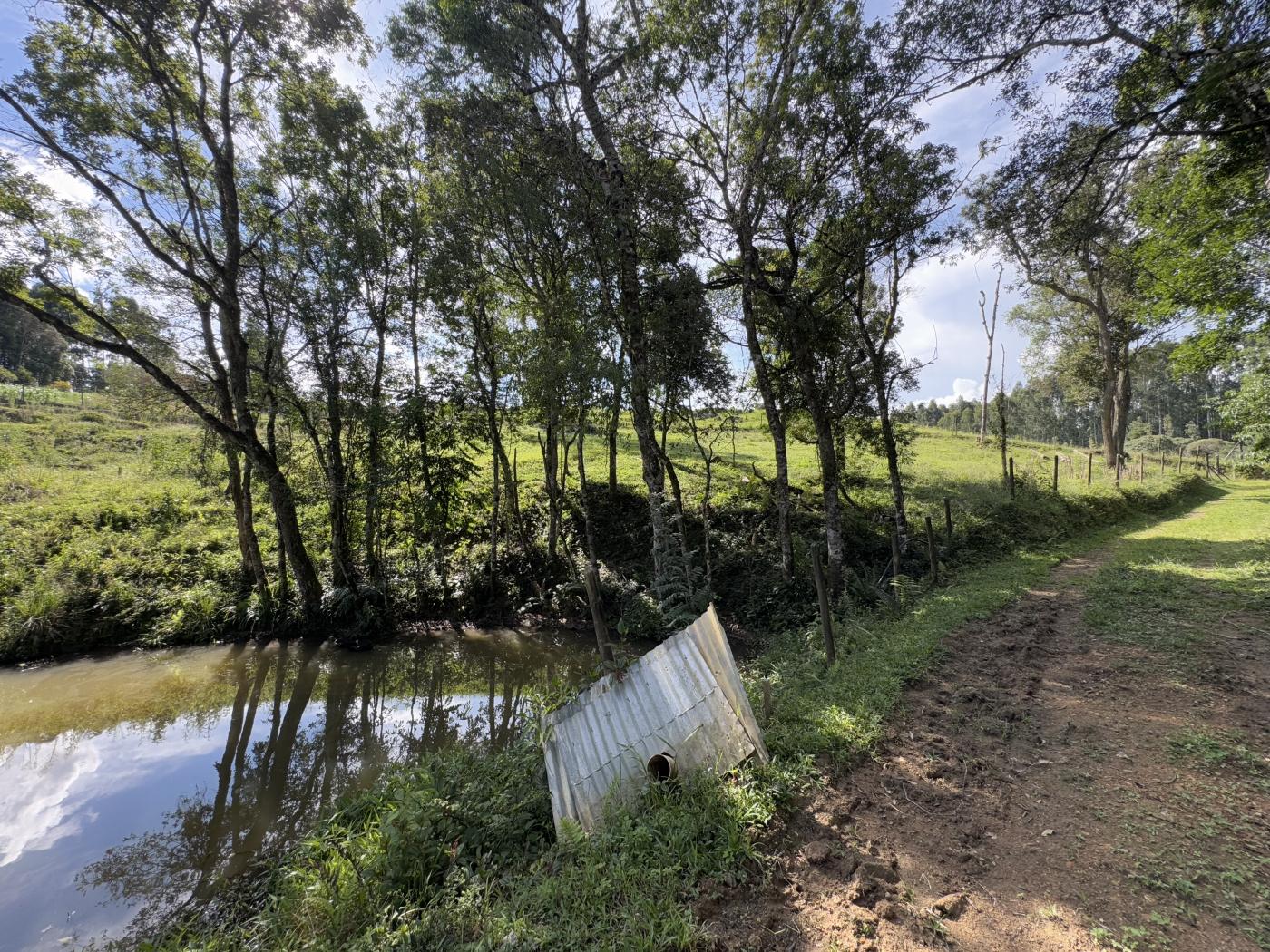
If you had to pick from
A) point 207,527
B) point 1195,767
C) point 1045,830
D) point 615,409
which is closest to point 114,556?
point 207,527

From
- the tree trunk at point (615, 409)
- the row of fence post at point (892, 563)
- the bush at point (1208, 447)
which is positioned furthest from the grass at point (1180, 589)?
the bush at point (1208, 447)

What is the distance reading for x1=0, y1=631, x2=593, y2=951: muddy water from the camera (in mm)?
4820

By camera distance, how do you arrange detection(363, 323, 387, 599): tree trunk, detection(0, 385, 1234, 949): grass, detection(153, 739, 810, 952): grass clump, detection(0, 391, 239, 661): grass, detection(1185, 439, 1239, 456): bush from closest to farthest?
detection(153, 739, 810, 952): grass clump
detection(0, 385, 1234, 949): grass
detection(0, 391, 239, 661): grass
detection(363, 323, 387, 599): tree trunk
detection(1185, 439, 1239, 456): bush

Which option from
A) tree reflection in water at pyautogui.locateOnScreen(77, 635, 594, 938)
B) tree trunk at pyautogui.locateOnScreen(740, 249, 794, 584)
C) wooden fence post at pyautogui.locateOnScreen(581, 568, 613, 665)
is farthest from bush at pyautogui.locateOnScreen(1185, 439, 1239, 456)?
tree reflection in water at pyautogui.locateOnScreen(77, 635, 594, 938)

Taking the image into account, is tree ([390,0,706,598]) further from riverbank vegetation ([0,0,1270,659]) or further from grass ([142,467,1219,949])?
grass ([142,467,1219,949])

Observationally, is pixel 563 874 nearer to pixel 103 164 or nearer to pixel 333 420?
pixel 333 420

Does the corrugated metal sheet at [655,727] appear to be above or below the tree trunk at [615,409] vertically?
below

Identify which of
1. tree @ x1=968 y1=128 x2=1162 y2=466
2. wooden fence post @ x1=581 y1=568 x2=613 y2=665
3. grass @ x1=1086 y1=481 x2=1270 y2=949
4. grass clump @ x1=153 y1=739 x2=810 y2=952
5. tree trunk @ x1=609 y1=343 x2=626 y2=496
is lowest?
grass clump @ x1=153 y1=739 x2=810 y2=952

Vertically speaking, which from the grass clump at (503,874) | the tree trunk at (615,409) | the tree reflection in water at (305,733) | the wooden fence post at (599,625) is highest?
the tree trunk at (615,409)

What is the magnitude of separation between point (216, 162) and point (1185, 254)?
18.6 metres

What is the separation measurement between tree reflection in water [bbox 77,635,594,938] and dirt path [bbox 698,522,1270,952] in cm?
521

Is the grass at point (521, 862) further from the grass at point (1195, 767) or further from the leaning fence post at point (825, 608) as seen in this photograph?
the grass at point (1195, 767)

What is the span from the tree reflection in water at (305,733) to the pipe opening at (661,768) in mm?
3941

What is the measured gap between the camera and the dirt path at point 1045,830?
2670 millimetres
